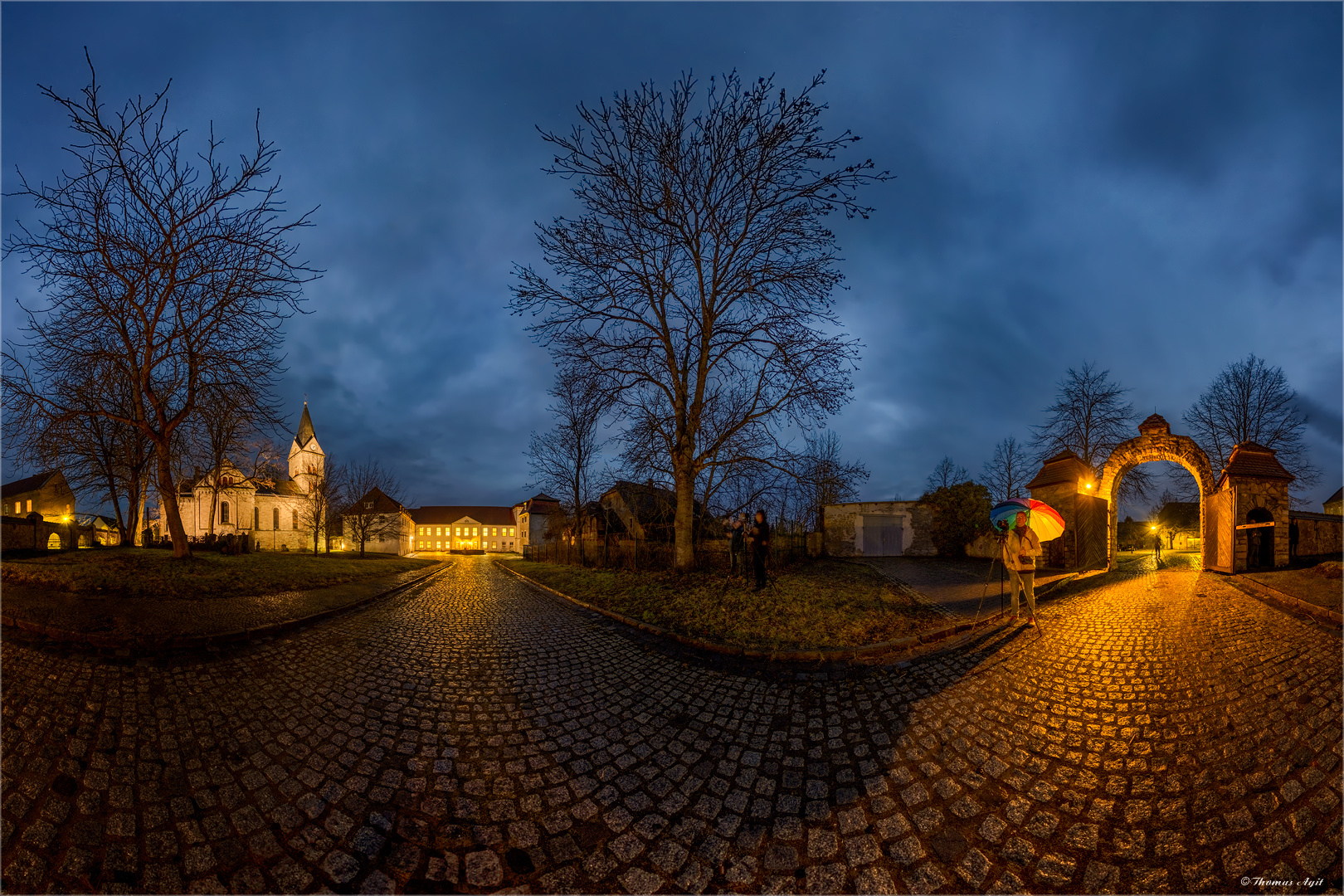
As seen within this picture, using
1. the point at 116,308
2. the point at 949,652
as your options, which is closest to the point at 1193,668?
the point at 949,652

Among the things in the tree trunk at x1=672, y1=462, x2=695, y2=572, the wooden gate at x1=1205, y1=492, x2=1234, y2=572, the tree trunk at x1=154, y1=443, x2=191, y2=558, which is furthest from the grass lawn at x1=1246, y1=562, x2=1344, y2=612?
the tree trunk at x1=154, y1=443, x2=191, y2=558

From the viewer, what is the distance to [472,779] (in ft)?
10.1

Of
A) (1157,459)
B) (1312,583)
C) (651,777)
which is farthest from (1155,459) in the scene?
(651,777)

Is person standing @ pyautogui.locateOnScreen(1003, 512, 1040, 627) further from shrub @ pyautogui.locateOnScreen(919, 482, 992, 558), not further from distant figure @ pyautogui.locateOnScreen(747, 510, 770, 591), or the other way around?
shrub @ pyautogui.locateOnScreen(919, 482, 992, 558)

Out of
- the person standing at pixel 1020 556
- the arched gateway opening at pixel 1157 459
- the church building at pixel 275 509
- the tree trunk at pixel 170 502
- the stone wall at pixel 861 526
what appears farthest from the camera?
the church building at pixel 275 509

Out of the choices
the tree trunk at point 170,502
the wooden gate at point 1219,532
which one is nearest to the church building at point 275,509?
the tree trunk at point 170,502

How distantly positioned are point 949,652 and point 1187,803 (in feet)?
9.84

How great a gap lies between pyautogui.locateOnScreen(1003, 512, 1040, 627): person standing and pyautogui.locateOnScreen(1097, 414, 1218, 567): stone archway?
9723mm

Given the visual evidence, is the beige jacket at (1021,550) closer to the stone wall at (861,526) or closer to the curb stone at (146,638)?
the curb stone at (146,638)

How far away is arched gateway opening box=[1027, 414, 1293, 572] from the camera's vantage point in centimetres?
1222

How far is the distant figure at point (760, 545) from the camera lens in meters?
9.73

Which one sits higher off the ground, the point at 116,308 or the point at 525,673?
the point at 116,308

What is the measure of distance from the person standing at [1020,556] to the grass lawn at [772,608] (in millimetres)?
1420

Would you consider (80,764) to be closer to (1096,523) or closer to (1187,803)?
(1187,803)
